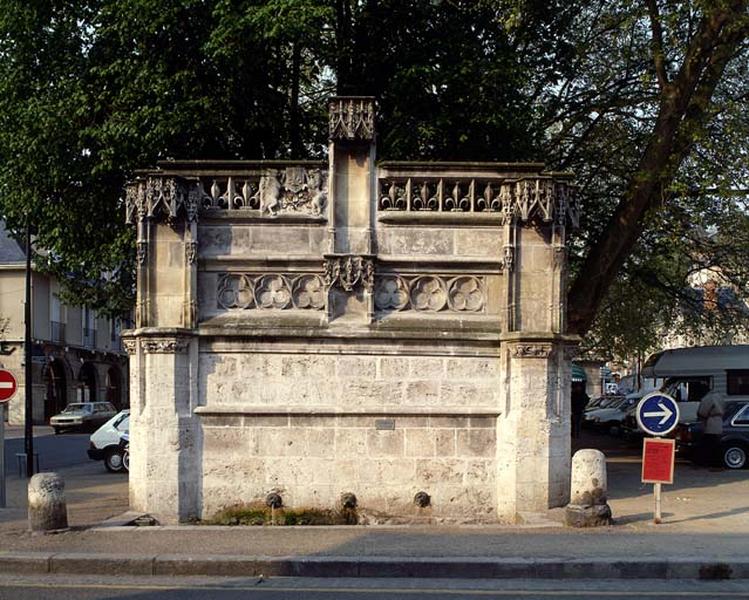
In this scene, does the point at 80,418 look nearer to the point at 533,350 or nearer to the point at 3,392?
the point at 3,392

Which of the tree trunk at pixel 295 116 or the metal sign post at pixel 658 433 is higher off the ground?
the tree trunk at pixel 295 116

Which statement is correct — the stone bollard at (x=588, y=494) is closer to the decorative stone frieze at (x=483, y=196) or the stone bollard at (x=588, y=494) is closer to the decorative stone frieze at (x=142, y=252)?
the decorative stone frieze at (x=483, y=196)

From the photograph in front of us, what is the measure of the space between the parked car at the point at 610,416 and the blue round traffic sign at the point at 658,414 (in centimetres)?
2311

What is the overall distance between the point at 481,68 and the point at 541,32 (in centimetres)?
310

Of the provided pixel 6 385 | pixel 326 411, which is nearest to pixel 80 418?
pixel 6 385

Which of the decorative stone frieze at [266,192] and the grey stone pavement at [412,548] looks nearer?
the grey stone pavement at [412,548]

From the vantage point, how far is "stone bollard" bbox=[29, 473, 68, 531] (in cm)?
1123

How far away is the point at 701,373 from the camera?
89.1 feet

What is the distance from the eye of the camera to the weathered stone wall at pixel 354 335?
12633 mm

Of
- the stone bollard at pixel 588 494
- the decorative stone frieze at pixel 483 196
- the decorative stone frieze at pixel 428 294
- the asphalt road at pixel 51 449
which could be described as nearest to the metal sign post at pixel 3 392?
the decorative stone frieze at pixel 428 294

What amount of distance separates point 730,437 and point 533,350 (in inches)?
427

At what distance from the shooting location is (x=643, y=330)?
29.2 m

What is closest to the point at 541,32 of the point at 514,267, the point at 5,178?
the point at 514,267

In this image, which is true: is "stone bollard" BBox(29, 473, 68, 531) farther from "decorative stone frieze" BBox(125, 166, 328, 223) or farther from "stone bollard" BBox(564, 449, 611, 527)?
"stone bollard" BBox(564, 449, 611, 527)
